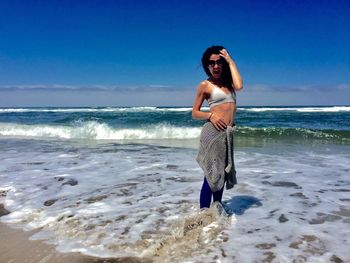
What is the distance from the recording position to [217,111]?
152 inches

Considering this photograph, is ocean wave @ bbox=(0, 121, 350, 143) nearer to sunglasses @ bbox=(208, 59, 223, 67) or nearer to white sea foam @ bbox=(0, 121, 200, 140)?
white sea foam @ bbox=(0, 121, 200, 140)

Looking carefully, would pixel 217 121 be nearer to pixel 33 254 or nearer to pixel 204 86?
pixel 204 86

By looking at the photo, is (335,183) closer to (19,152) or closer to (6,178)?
(6,178)

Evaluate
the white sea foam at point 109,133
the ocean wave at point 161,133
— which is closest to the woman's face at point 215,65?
the ocean wave at point 161,133

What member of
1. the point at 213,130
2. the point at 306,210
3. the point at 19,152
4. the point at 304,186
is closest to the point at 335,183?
the point at 304,186

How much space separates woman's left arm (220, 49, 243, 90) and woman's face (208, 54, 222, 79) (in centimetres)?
6

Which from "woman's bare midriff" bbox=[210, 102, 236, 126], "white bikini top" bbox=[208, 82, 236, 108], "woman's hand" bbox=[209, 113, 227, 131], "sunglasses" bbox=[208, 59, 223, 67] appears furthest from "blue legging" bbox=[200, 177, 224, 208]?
"sunglasses" bbox=[208, 59, 223, 67]

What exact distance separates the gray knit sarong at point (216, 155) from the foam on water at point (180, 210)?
501 mm

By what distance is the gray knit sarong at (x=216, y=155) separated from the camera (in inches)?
152

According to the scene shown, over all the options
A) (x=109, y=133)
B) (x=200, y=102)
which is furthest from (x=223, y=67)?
(x=109, y=133)

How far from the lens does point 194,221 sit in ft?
13.6

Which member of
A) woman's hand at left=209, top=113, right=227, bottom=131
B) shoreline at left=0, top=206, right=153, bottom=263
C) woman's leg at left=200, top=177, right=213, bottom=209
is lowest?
shoreline at left=0, top=206, right=153, bottom=263

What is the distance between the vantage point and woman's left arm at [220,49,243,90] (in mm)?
3816

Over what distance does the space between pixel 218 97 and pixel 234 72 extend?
0.31 meters
